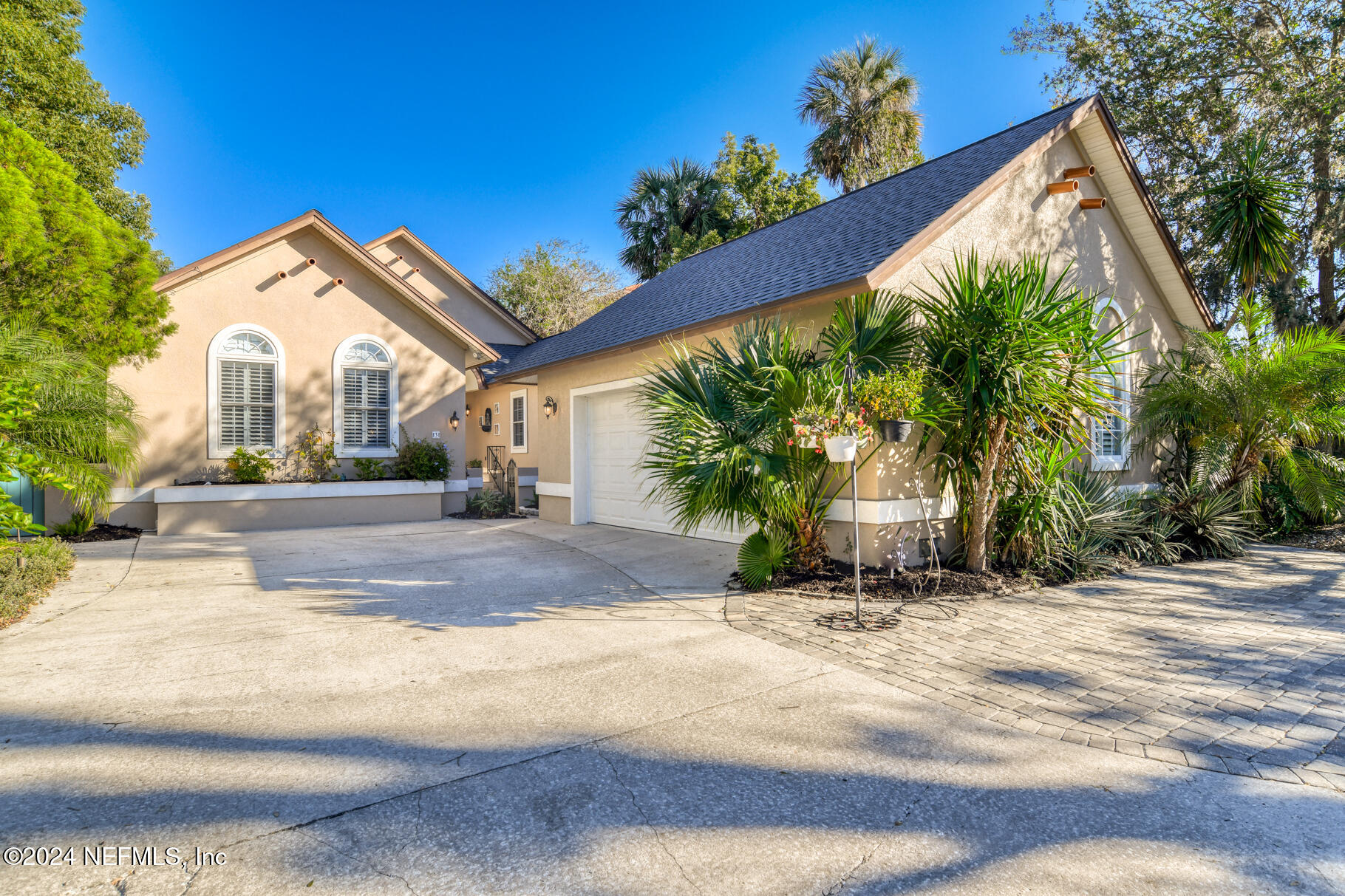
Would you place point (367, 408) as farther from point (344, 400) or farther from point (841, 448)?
point (841, 448)

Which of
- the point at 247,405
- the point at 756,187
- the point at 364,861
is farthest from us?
the point at 756,187

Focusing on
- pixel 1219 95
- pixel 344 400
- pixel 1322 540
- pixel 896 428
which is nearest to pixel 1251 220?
pixel 1322 540

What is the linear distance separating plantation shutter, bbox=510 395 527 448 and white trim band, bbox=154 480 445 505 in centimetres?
490

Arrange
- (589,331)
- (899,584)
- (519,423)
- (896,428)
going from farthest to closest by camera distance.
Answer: (519,423) < (589,331) < (899,584) < (896,428)

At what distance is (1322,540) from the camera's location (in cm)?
984

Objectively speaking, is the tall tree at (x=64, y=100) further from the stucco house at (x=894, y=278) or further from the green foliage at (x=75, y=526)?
the stucco house at (x=894, y=278)

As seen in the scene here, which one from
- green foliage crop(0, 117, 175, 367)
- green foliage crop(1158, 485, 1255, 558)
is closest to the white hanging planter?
green foliage crop(1158, 485, 1255, 558)

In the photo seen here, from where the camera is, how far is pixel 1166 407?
9.54 m

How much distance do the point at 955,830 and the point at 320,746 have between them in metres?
2.97

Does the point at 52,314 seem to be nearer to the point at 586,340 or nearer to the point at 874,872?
the point at 586,340

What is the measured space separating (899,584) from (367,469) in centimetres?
1058

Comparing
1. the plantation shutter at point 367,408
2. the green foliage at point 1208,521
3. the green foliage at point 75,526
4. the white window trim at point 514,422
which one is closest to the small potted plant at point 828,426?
the green foliage at point 1208,521

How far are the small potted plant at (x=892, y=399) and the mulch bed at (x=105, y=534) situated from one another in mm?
11565

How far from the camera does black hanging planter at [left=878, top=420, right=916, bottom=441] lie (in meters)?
6.19
